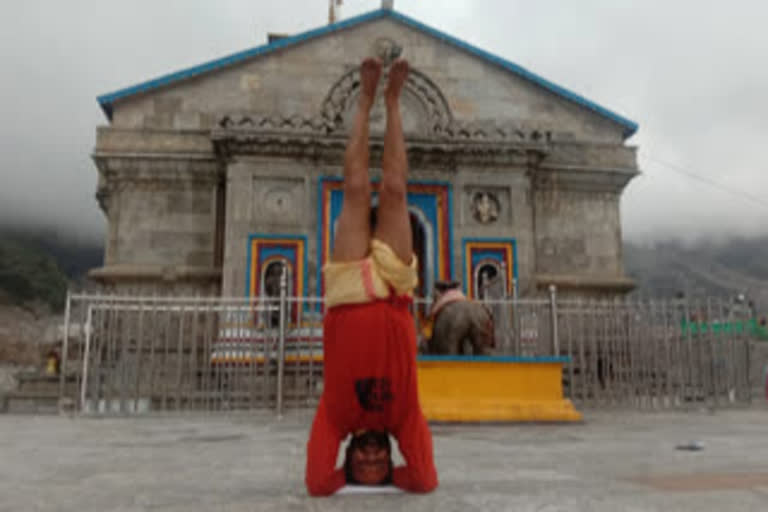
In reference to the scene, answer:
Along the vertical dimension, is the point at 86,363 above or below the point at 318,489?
above

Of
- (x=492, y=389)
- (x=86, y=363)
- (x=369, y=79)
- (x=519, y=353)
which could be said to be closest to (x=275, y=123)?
(x=86, y=363)

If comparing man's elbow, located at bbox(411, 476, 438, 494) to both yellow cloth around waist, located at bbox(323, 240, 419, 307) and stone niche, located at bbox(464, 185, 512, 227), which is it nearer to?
yellow cloth around waist, located at bbox(323, 240, 419, 307)

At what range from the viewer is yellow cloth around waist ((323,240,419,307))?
3.43 meters

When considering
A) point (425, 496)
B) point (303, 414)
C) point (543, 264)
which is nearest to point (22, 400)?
point (303, 414)

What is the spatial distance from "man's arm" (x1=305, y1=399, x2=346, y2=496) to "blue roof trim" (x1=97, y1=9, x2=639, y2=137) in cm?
1563

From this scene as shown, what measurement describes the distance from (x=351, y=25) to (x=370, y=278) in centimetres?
1609

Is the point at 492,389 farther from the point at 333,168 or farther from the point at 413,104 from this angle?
the point at 413,104

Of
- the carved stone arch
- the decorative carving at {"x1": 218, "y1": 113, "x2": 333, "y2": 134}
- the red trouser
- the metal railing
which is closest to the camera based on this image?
the red trouser

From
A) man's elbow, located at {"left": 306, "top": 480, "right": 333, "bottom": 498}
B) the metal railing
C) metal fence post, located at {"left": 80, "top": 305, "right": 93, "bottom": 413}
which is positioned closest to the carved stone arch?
the metal railing

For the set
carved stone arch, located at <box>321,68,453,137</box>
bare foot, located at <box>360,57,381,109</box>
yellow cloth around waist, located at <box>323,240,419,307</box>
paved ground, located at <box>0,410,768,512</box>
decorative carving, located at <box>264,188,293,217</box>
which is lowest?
paved ground, located at <box>0,410,768,512</box>

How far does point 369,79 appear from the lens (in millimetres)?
3807

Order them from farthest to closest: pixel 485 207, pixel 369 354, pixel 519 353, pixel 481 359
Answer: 1. pixel 485 207
2. pixel 519 353
3. pixel 481 359
4. pixel 369 354

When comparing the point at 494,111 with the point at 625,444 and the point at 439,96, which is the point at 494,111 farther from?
the point at 625,444

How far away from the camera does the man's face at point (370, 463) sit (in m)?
3.56
